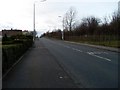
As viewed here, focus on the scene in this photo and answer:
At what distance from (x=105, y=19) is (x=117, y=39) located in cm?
4159

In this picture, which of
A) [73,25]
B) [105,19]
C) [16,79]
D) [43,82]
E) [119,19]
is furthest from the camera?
[73,25]

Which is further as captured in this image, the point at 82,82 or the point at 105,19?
the point at 105,19

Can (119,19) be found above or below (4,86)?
above

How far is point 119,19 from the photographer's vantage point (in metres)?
60.9

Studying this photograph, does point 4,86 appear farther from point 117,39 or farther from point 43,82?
point 117,39

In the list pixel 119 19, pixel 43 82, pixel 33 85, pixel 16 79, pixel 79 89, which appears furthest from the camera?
pixel 119 19

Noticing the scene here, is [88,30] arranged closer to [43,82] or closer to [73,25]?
[73,25]

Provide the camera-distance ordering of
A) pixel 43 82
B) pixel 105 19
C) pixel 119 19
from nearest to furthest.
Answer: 1. pixel 43 82
2. pixel 119 19
3. pixel 105 19

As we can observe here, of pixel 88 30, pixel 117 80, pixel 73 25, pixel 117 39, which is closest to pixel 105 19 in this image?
pixel 88 30

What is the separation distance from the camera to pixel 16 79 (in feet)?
40.0

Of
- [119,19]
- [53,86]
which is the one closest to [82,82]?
[53,86]

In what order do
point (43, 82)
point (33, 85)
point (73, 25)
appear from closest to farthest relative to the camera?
point (33, 85)
point (43, 82)
point (73, 25)

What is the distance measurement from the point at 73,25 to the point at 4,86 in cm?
11193

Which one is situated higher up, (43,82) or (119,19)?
(119,19)
